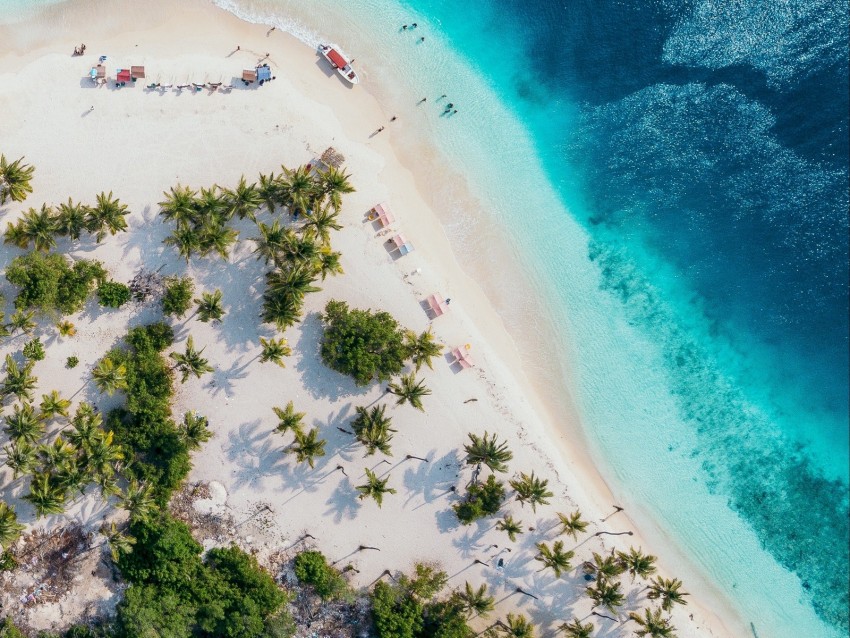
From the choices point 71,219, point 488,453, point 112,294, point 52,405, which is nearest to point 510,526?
point 488,453

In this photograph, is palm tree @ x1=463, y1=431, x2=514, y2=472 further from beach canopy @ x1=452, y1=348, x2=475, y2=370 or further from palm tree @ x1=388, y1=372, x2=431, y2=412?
beach canopy @ x1=452, y1=348, x2=475, y2=370

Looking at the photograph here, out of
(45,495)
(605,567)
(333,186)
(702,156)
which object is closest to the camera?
(45,495)

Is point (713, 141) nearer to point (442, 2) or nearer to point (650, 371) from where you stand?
point (650, 371)

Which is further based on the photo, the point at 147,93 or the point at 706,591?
the point at 706,591

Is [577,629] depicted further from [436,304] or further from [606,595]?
[436,304]

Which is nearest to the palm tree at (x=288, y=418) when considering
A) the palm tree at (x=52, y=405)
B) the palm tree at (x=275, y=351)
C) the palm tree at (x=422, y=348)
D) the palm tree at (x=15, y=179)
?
the palm tree at (x=275, y=351)

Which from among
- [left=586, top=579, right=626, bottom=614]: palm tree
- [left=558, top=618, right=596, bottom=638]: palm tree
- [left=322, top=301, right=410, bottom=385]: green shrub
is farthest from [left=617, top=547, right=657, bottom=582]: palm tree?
[left=322, top=301, right=410, bottom=385]: green shrub

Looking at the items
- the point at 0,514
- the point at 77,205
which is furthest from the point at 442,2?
the point at 0,514
